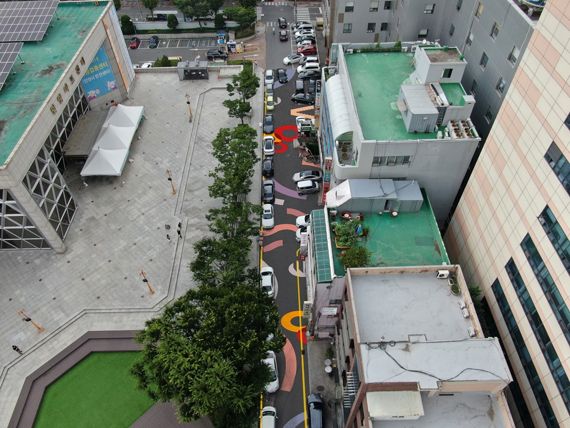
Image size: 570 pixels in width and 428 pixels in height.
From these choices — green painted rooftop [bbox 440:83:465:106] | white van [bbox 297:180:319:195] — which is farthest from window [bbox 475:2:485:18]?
white van [bbox 297:180:319:195]

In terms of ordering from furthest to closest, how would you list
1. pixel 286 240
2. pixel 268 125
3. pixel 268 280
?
pixel 268 125, pixel 286 240, pixel 268 280

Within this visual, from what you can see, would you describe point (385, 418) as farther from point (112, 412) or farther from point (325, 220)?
point (112, 412)

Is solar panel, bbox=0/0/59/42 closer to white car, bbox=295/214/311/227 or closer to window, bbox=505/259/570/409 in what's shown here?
white car, bbox=295/214/311/227

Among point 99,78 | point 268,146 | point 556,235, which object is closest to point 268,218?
point 268,146

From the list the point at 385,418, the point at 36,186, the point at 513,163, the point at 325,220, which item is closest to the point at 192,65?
the point at 36,186

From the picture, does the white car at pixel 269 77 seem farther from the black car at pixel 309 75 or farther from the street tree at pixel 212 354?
the street tree at pixel 212 354

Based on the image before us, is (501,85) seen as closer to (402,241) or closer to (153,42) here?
(402,241)
